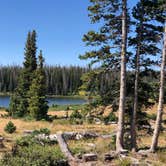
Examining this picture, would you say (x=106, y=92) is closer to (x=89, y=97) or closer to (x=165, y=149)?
(x=89, y=97)

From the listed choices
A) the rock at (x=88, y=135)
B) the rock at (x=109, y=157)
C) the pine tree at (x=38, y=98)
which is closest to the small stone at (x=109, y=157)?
the rock at (x=109, y=157)

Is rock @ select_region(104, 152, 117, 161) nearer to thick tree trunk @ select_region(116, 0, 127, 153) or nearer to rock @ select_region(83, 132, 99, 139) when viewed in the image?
thick tree trunk @ select_region(116, 0, 127, 153)

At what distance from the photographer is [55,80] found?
165 metres

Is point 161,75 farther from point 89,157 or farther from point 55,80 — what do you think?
point 55,80

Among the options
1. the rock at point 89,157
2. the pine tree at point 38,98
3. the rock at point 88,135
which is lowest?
the rock at point 88,135

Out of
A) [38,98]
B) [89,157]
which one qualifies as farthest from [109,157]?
[38,98]

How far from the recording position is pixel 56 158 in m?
16.3

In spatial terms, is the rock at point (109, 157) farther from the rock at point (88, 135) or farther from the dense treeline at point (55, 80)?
the dense treeline at point (55, 80)

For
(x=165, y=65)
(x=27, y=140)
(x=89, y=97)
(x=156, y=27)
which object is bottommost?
(x=27, y=140)

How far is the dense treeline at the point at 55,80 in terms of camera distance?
162 meters

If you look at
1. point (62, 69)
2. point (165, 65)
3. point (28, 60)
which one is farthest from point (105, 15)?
point (62, 69)

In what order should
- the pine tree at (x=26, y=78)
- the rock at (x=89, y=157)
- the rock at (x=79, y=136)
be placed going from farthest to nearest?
1. the pine tree at (x=26, y=78)
2. the rock at (x=79, y=136)
3. the rock at (x=89, y=157)

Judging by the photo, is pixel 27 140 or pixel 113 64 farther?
pixel 27 140

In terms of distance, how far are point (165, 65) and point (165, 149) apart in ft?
16.8
